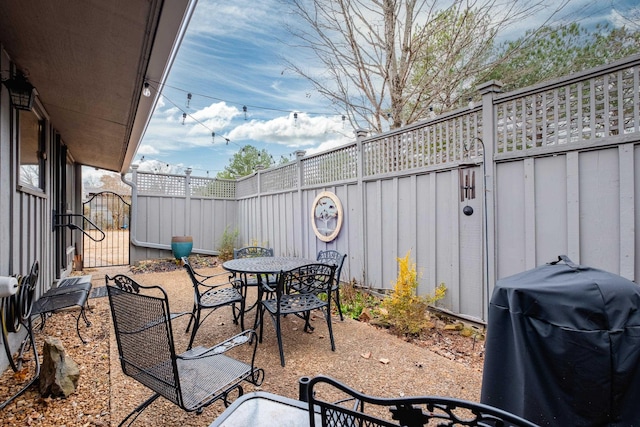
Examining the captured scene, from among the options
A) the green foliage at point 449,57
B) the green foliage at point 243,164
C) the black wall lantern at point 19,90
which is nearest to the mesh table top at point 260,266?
the black wall lantern at point 19,90

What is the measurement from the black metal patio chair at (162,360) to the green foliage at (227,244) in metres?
5.83

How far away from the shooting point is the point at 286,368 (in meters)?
2.41

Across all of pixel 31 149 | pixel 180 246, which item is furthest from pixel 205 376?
pixel 180 246

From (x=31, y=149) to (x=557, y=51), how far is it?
788 cm

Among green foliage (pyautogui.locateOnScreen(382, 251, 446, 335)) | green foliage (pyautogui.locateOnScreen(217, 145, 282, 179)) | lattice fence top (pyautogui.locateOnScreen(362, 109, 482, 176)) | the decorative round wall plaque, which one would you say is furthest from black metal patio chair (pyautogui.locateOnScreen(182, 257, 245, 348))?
green foliage (pyautogui.locateOnScreen(217, 145, 282, 179))

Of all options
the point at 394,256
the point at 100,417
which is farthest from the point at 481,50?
the point at 100,417

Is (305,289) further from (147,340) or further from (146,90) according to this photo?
(146,90)

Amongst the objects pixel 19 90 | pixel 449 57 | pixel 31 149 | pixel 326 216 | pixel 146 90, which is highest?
pixel 449 57

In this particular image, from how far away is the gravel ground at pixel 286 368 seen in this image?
1.82 meters

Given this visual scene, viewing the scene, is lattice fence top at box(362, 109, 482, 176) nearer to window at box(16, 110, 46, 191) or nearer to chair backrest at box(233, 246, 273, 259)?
chair backrest at box(233, 246, 273, 259)

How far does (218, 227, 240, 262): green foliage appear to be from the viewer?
741 cm

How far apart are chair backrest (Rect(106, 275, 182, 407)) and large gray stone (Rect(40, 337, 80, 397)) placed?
69 cm

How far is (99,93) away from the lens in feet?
10.1

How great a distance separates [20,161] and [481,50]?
7031 mm
